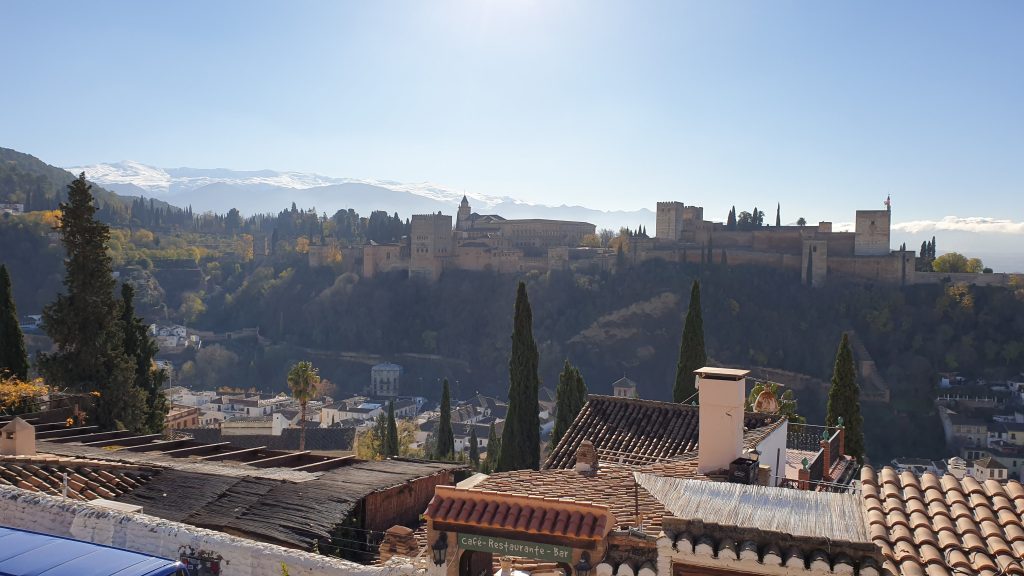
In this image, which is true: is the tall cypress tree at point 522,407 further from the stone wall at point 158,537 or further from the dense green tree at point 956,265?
the dense green tree at point 956,265

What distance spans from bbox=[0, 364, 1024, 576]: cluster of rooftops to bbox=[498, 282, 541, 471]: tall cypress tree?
9403 millimetres

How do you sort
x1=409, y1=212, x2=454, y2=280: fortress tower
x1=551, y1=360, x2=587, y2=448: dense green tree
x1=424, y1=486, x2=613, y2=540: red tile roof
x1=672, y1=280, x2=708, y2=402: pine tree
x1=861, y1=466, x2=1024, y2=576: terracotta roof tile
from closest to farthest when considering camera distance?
x1=861, y1=466, x2=1024, y2=576: terracotta roof tile, x1=424, y1=486, x2=613, y2=540: red tile roof, x1=672, y1=280, x2=708, y2=402: pine tree, x1=551, y1=360, x2=587, y2=448: dense green tree, x1=409, y1=212, x2=454, y2=280: fortress tower

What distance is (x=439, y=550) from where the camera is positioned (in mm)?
4621

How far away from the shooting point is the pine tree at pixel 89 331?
16562mm

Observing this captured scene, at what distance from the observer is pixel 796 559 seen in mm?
4141

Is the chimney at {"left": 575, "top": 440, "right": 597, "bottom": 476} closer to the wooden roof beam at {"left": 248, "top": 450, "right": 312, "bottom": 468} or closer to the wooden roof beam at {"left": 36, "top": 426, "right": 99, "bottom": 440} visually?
the wooden roof beam at {"left": 248, "top": 450, "right": 312, "bottom": 468}

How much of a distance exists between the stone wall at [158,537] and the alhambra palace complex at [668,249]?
64.3m

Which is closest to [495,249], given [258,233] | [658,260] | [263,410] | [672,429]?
[658,260]

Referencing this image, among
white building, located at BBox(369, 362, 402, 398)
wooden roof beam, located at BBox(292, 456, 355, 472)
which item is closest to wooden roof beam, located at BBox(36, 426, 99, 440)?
wooden roof beam, located at BBox(292, 456, 355, 472)

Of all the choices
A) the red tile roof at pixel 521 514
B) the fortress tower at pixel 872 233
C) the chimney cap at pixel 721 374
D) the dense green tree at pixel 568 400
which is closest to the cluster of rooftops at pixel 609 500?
the red tile roof at pixel 521 514

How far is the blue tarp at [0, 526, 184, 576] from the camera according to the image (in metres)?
4.23

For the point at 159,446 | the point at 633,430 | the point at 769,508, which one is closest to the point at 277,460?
the point at 159,446

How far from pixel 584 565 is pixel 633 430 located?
25.3 feet

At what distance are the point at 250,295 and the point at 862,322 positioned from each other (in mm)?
59042
